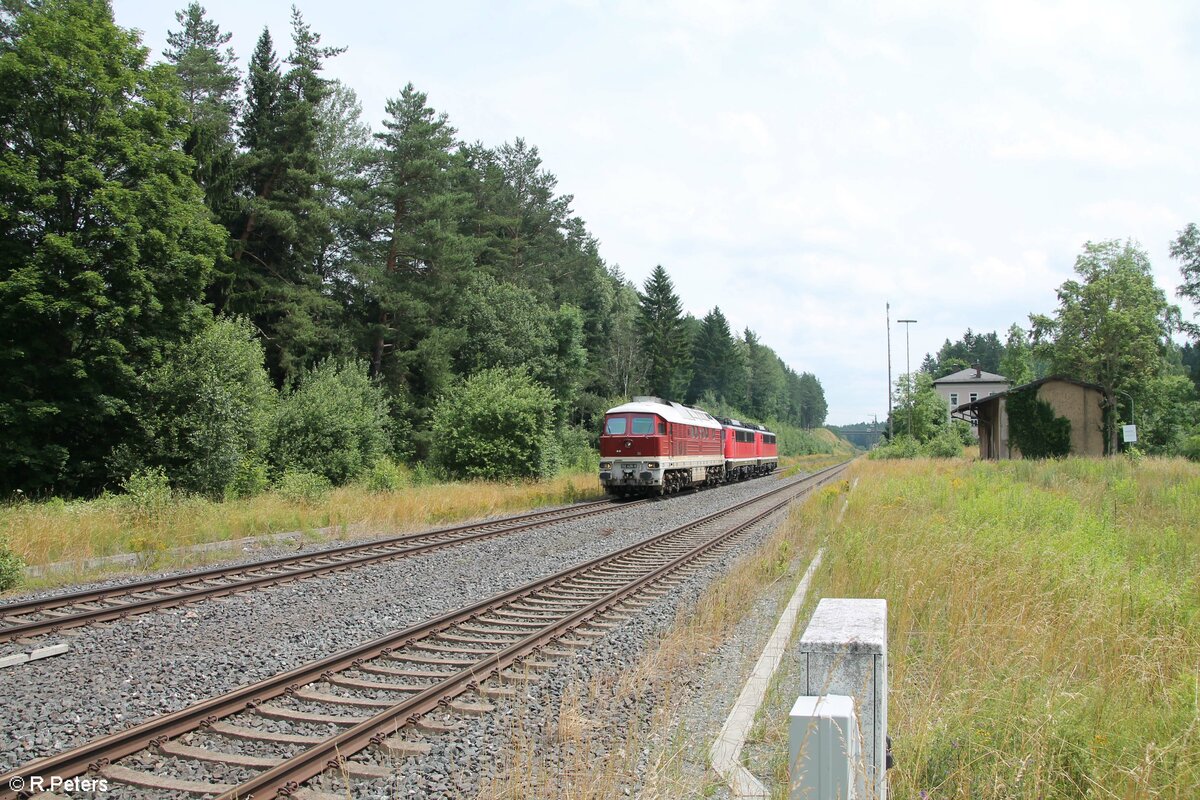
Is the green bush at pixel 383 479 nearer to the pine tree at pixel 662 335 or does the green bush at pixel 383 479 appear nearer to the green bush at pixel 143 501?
the green bush at pixel 143 501

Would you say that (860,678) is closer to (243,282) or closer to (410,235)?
(243,282)

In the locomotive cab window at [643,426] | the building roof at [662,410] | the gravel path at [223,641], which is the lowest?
the gravel path at [223,641]

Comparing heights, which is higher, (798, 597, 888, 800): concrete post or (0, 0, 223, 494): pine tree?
(0, 0, 223, 494): pine tree

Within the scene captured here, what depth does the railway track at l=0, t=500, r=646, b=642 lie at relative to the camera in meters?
7.69

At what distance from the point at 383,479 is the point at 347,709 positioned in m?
18.2

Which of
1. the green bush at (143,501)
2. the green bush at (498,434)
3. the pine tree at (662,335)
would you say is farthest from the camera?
the pine tree at (662,335)

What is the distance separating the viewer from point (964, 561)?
768 cm

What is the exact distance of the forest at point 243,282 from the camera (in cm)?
2005

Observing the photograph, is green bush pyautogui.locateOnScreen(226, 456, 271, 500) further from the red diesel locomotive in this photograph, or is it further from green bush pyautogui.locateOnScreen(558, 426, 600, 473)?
green bush pyautogui.locateOnScreen(558, 426, 600, 473)

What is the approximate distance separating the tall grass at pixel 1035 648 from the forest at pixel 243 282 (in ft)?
52.1

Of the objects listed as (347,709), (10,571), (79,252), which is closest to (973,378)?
(79,252)

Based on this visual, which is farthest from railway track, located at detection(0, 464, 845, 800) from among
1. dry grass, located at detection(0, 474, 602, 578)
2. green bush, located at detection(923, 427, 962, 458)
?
green bush, located at detection(923, 427, 962, 458)

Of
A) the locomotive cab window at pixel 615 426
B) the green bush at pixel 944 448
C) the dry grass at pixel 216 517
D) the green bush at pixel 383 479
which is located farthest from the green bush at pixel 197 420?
the green bush at pixel 944 448

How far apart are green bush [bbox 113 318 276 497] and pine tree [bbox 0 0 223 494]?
57 centimetres
